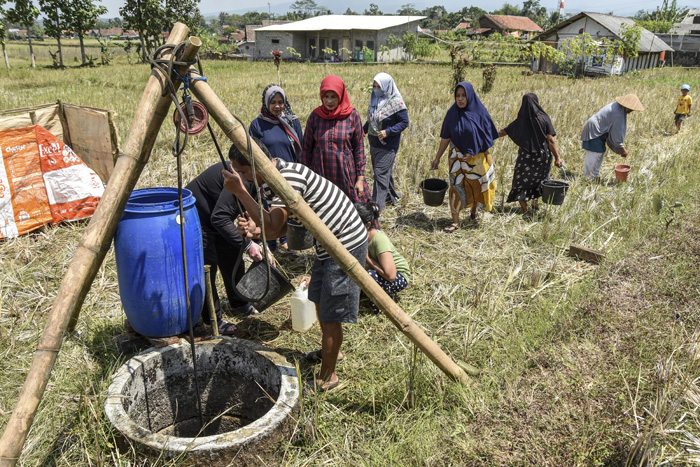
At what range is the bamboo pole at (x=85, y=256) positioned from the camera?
1993 mm

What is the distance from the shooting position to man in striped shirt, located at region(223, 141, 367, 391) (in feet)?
9.27

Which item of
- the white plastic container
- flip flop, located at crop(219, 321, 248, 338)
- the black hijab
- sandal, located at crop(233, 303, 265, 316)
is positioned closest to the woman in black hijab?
the black hijab

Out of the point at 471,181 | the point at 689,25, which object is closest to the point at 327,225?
the point at 471,181

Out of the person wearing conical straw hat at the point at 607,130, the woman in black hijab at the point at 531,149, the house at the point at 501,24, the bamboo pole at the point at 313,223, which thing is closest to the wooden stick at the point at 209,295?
the bamboo pole at the point at 313,223

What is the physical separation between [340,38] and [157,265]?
40.7 metres

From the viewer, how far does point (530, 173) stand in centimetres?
639

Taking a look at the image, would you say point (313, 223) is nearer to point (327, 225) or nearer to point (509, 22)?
point (327, 225)

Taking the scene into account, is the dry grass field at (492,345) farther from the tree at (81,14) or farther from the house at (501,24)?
the house at (501,24)

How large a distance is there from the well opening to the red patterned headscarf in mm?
2344

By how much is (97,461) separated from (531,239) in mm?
4714

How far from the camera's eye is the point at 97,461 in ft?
7.93

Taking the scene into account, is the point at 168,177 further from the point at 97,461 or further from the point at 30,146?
the point at 97,461

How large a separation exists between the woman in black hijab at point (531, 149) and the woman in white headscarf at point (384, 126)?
1443mm

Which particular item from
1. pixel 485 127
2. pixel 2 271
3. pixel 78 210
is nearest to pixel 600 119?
pixel 485 127
